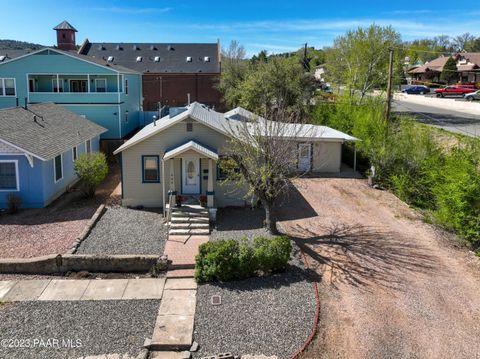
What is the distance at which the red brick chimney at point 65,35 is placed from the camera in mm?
43469

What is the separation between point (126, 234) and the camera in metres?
16.4

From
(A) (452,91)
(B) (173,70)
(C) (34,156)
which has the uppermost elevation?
(B) (173,70)

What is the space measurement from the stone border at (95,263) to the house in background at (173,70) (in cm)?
3926

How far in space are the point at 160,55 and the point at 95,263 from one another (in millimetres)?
44330

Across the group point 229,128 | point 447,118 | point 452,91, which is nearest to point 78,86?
point 229,128

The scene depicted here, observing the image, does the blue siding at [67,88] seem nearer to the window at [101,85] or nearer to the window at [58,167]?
the window at [101,85]

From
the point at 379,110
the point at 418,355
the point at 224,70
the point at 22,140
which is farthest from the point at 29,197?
the point at 224,70

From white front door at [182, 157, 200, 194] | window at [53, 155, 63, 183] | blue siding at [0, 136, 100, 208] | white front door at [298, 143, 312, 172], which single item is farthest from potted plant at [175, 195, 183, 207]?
white front door at [298, 143, 312, 172]

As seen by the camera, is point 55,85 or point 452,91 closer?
point 55,85

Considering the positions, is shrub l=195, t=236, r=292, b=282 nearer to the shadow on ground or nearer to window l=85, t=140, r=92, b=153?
the shadow on ground

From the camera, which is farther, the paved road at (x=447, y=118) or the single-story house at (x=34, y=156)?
the paved road at (x=447, y=118)

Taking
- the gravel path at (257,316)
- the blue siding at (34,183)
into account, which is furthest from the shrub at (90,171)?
the gravel path at (257,316)

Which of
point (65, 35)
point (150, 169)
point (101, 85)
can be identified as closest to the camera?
point (150, 169)

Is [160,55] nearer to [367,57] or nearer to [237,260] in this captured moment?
[367,57]
